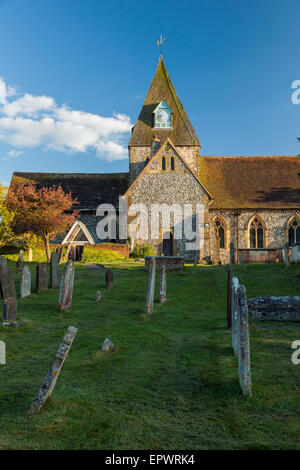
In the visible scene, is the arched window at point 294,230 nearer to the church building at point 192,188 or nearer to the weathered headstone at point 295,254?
the church building at point 192,188

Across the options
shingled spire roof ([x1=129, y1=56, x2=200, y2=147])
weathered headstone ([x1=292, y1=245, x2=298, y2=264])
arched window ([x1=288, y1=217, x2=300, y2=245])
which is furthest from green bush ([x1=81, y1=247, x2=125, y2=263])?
arched window ([x1=288, y1=217, x2=300, y2=245])

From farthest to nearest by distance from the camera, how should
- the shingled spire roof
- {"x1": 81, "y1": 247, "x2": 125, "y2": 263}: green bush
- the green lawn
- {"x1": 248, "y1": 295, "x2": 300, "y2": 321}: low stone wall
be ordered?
the shingled spire roof → {"x1": 81, "y1": 247, "x2": 125, "y2": 263}: green bush → {"x1": 248, "y1": 295, "x2": 300, "y2": 321}: low stone wall → the green lawn

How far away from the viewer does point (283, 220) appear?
30.2m

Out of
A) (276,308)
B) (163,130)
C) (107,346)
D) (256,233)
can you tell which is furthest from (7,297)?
(163,130)

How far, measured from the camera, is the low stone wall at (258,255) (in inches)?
850

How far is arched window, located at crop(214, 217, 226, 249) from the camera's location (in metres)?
30.7

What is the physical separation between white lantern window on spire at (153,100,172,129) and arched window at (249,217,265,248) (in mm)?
12832

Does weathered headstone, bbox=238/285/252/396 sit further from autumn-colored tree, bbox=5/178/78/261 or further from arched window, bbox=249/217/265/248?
arched window, bbox=249/217/265/248

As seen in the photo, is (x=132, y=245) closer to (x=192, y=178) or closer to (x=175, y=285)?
(x=192, y=178)

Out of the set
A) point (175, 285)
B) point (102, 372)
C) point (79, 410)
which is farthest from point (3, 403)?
point (175, 285)

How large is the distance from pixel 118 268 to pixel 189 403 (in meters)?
15.5

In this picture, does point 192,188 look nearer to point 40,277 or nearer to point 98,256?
point 98,256

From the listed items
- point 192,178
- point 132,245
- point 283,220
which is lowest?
point 132,245
